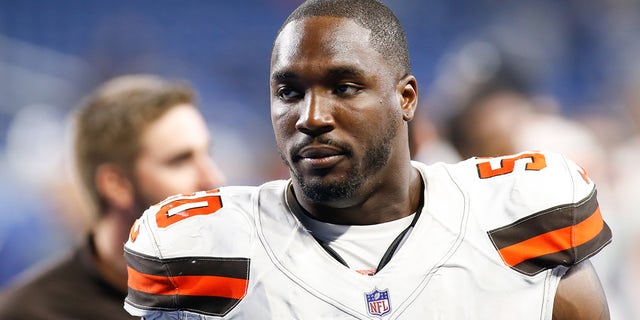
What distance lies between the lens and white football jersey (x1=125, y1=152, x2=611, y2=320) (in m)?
1.54

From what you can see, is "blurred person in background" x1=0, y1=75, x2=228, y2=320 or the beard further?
"blurred person in background" x1=0, y1=75, x2=228, y2=320

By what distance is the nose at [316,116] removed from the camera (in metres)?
1.48

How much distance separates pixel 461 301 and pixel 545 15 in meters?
3.56

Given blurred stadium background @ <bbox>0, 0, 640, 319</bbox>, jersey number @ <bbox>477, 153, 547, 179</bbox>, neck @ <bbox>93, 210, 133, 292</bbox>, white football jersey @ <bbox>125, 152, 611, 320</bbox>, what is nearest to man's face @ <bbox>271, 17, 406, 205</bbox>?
white football jersey @ <bbox>125, 152, 611, 320</bbox>

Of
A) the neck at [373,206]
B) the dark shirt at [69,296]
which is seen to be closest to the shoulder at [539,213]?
the neck at [373,206]

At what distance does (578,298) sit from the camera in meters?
1.60

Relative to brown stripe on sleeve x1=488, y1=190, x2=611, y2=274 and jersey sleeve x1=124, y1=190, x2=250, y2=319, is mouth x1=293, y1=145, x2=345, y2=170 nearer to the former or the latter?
jersey sleeve x1=124, y1=190, x2=250, y2=319

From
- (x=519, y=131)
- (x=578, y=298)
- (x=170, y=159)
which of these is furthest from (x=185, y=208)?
(x=519, y=131)

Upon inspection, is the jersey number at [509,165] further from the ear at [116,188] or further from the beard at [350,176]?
the ear at [116,188]

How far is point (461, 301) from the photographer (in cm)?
154

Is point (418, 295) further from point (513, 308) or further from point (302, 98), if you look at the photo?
point (302, 98)

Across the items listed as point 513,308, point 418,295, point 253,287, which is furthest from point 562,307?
point 253,287

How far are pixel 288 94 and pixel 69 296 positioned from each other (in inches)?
54.7

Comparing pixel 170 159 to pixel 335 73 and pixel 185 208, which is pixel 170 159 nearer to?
pixel 185 208
